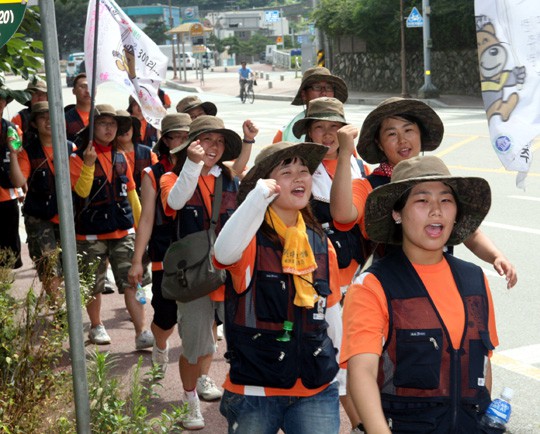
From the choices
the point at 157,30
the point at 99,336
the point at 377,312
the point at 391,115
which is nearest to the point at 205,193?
the point at 391,115

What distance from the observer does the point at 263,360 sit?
4.19 m

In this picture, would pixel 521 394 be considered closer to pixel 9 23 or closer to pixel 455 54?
pixel 9 23

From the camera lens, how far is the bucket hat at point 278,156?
4391 millimetres

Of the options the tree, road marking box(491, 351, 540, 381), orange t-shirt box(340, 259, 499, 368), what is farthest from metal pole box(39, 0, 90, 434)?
the tree

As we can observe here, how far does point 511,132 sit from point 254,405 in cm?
167

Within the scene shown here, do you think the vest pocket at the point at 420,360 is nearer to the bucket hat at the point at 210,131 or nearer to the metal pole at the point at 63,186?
the metal pole at the point at 63,186

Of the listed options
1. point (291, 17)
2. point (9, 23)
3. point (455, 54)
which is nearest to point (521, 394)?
point (9, 23)

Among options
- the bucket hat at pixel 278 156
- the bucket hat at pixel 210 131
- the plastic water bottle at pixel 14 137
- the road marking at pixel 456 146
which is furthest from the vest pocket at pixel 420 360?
the road marking at pixel 456 146

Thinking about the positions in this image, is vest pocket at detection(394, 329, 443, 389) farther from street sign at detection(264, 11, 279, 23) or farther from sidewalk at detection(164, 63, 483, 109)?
street sign at detection(264, 11, 279, 23)

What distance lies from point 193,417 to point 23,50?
2790 millimetres

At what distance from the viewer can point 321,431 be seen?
4262 millimetres

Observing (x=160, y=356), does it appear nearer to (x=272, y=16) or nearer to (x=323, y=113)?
(x=323, y=113)

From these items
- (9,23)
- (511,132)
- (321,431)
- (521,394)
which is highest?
(9,23)

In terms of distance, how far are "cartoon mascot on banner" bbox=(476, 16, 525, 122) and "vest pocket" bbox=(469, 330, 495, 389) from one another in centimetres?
157
